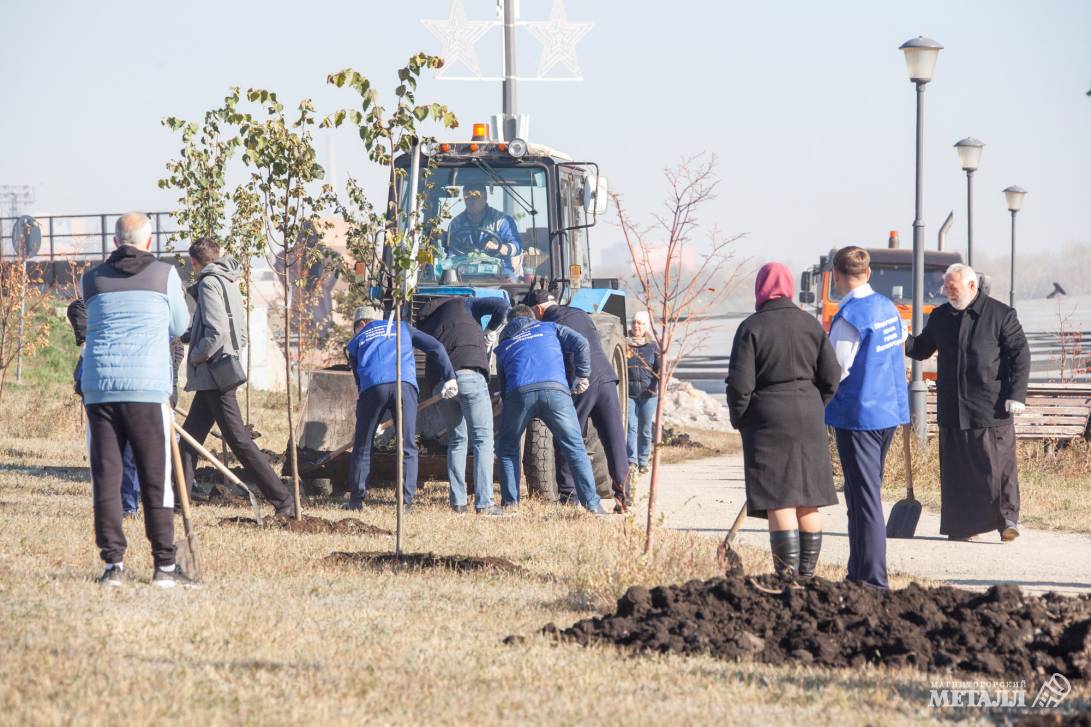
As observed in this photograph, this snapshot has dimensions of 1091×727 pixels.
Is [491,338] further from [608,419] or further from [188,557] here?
[188,557]

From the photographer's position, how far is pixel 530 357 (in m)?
10.9

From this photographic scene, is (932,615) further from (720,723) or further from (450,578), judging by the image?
(450,578)

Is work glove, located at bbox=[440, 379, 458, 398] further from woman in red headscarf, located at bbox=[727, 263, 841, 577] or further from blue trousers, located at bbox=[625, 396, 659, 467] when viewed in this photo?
blue trousers, located at bbox=[625, 396, 659, 467]

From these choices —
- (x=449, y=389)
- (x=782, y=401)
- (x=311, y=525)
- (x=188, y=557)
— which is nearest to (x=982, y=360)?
(x=782, y=401)

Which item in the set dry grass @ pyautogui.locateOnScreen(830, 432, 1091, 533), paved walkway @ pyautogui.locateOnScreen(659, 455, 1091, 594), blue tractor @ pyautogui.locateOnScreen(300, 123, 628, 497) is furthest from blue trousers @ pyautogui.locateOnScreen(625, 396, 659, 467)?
blue tractor @ pyautogui.locateOnScreen(300, 123, 628, 497)

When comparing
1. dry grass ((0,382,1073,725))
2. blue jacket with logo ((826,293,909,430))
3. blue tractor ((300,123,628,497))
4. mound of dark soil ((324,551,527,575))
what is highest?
blue tractor ((300,123,628,497))

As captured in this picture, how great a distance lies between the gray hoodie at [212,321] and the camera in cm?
1037

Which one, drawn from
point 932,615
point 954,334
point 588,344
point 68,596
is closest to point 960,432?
point 954,334

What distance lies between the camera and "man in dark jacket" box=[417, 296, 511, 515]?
440 inches

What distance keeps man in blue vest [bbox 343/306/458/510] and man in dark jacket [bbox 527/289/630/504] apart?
1.04 m

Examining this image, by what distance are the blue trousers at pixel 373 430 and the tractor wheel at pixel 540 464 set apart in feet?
4.02

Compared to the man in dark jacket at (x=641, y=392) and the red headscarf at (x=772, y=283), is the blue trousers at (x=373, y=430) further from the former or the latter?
the man in dark jacket at (x=641, y=392)

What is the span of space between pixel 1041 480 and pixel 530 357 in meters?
5.79

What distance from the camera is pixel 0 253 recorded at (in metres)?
28.6
